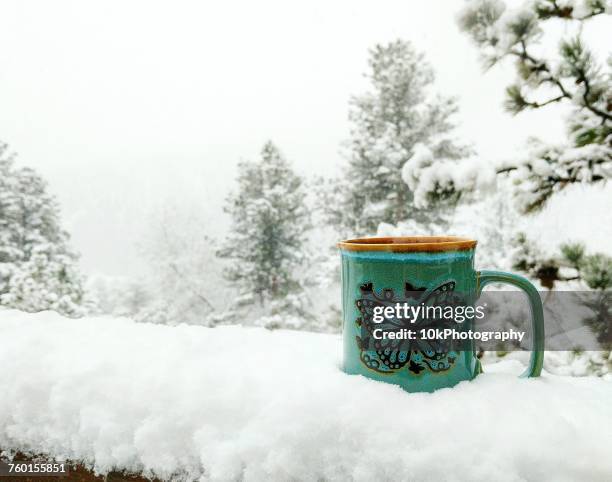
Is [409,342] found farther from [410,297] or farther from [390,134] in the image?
[390,134]

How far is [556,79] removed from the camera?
1771 mm

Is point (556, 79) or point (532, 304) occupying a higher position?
point (556, 79)

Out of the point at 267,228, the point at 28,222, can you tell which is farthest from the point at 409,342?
the point at 28,222

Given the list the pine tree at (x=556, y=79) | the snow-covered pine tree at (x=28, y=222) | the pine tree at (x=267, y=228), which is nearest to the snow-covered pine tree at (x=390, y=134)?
the pine tree at (x=267, y=228)

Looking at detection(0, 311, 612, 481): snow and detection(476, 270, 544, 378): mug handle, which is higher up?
detection(476, 270, 544, 378): mug handle

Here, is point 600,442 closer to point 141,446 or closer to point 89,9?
point 141,446

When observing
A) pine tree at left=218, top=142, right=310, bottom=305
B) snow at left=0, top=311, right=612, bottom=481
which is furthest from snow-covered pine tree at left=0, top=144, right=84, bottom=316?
snow at left=0, top=311, right=612, bottom=481

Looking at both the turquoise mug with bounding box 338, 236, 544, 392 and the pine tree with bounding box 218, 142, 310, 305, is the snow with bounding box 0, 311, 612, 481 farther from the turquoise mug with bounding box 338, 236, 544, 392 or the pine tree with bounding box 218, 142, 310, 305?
the pine tree with bounding box 218, 142, 310, 305

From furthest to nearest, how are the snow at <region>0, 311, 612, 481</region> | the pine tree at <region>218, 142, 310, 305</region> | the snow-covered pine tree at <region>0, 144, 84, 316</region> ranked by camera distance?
the pine tree at <region>218, 142, 310, 305</region>, the snow-covered pine tree at <region>0, 144, 84, 316</region>, the snow at <region>0, 311, 612, 481</region>

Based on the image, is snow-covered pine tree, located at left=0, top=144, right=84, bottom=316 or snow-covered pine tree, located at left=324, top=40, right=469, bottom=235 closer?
snow-covered pine tree, located at left=0, top=144, right=84, bottom=316

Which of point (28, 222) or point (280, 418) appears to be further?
point (28, 222)

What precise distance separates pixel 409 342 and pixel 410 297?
5 centimetres

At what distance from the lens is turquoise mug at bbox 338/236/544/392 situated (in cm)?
51

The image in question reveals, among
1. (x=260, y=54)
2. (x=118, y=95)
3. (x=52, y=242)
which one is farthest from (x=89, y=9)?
(x=52, y=242)
